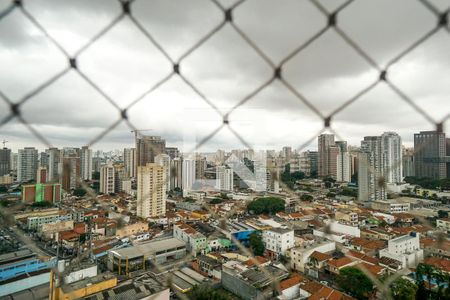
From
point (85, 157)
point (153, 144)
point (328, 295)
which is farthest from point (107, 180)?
point (153, 144)

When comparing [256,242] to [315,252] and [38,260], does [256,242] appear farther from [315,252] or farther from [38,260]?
[38,260]

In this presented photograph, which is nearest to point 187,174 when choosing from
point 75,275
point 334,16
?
point 75,275

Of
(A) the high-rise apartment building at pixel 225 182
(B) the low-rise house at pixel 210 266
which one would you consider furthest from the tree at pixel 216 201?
(B) the low-rise house at pixel 210 266

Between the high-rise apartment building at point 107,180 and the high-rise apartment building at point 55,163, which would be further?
the high-rise apartment building at point 107,180

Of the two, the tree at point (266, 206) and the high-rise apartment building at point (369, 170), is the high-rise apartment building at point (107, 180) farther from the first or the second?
the high-rise apartment building at point (369, 170)

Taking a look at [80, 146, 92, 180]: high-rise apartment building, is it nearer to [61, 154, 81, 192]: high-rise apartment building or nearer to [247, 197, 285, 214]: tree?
[61, 154, 81, 192]: high-rise apartment building

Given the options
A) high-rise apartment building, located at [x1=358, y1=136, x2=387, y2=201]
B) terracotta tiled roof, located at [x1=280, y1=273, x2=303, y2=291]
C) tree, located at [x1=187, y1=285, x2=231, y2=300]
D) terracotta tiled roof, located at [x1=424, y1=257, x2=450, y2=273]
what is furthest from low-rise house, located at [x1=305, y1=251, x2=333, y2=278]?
high-rise apartment building, located at [x1=358, y1=136, x2=387, y2=201]

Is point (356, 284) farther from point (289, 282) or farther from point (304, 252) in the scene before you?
point (304, 252)
